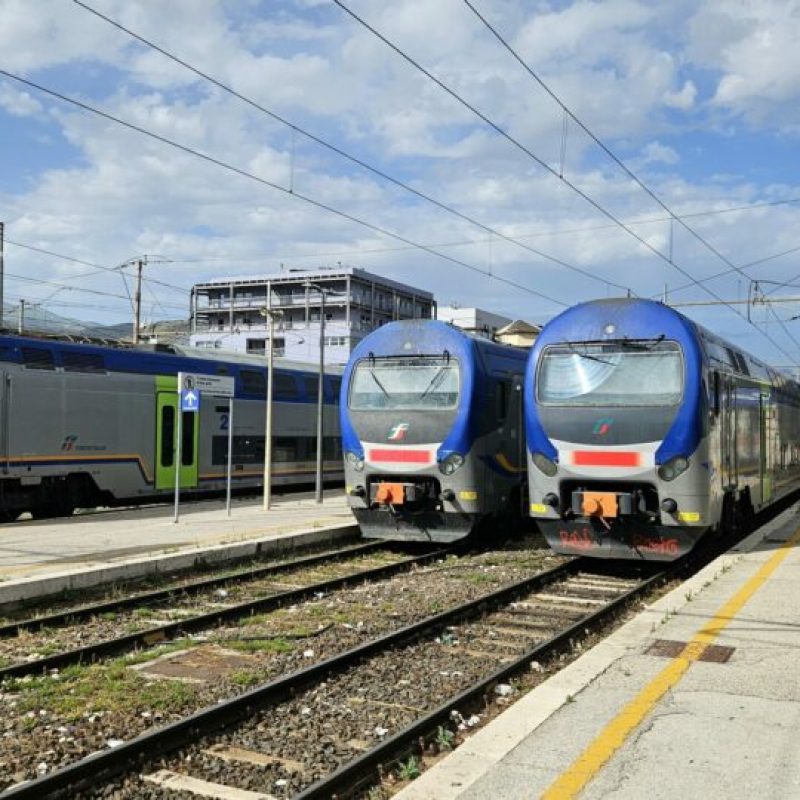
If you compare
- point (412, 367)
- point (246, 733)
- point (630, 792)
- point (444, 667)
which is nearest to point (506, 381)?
point (412, 367)

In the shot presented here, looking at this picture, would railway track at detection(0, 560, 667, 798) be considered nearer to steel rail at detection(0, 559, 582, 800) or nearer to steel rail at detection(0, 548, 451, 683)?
steel rail at detection(0, 559, 582, 800)

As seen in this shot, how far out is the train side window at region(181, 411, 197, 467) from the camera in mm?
19625

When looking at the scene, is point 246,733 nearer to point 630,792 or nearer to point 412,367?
point 630,792

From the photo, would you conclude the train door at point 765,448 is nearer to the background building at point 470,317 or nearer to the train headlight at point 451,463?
the train headlight at point 451,463

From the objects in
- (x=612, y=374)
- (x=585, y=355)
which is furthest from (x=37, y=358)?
(x=612, y=374)

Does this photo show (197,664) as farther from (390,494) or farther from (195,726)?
(390,494)

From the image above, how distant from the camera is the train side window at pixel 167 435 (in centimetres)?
1892

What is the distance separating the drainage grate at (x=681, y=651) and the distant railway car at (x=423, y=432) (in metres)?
5.75

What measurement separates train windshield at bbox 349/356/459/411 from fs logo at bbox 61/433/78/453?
6.20 metres

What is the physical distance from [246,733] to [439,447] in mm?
7244

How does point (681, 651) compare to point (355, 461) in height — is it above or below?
below

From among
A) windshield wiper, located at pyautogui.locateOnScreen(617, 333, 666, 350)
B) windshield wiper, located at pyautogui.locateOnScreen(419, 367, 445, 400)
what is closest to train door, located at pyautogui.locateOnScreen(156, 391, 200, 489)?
windshield wiper, located at pyautogui.locateOnScreen(419, 367, 445, 400)

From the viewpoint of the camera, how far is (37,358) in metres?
16.2

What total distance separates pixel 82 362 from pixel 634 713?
46.4 feet
